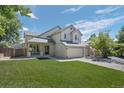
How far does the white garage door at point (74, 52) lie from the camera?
24.6 metres

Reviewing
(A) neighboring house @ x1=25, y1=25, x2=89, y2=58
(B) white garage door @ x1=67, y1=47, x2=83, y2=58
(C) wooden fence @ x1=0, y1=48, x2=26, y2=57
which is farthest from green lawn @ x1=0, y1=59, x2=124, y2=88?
(B) white garage door @ x1=67, y1=47, x2=83, y2=58

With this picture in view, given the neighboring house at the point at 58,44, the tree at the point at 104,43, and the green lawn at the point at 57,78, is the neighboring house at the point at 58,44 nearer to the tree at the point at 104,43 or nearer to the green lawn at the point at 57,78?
the tree at the point at 104,43

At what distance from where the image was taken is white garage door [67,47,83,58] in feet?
80.8

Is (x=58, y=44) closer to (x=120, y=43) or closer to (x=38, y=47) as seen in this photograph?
(x=38, y=47)

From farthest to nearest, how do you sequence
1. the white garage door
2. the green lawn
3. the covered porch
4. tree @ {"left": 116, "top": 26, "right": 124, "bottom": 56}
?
1. tree @ {"left": 116, "top": 26, "right": 124, "bottom": 56}
2. the white garage door
3. the covered porch
4. the green lawn

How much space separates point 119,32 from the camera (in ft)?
112

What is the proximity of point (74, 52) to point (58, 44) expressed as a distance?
8.99 feet

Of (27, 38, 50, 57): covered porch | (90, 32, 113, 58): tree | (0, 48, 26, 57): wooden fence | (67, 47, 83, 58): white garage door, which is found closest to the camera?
(0, 48, 26, 57): wooden fence

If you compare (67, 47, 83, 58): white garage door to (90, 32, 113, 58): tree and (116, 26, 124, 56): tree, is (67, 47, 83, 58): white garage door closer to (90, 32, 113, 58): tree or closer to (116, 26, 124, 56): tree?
(90, 32, 113, 58): tree

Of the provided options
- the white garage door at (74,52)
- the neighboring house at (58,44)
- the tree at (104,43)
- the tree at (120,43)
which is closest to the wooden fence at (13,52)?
the neighboring house at (58,44)

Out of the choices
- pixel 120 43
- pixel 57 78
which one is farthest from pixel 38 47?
pixel 57 78

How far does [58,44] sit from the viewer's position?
25.8 m

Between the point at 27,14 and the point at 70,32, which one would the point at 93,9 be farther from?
the point at 27,14
